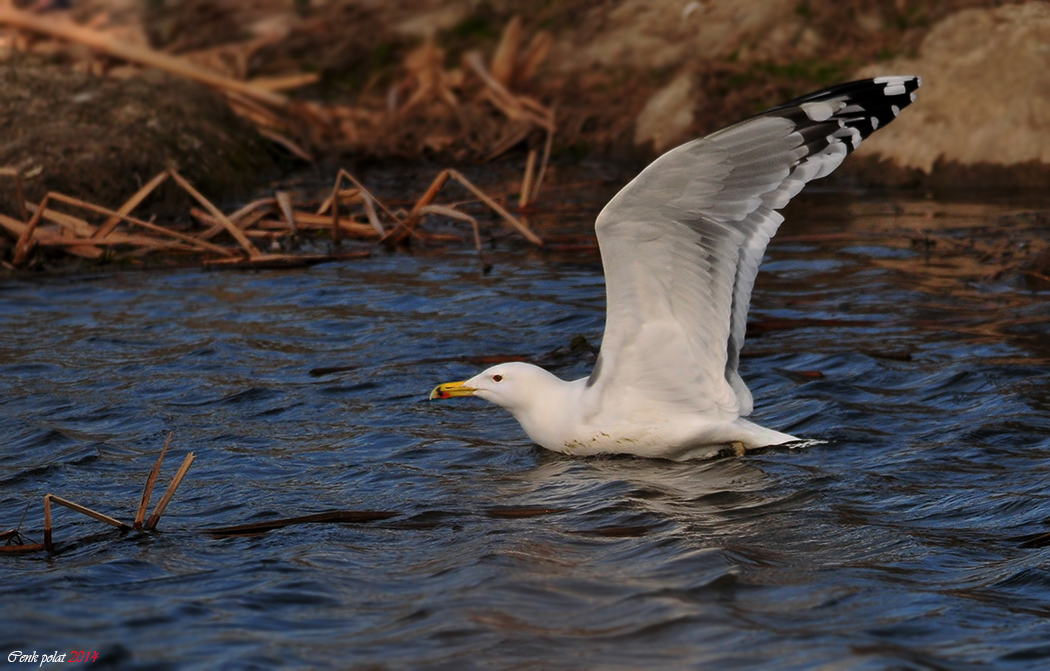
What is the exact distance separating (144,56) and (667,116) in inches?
240

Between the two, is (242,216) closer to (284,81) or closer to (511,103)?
(511,103)

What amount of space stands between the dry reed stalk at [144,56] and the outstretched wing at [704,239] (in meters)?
10.9

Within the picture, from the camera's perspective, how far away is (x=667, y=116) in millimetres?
14578

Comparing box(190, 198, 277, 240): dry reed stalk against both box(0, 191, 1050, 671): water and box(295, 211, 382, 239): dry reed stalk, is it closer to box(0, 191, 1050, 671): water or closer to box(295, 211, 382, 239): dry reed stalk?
box(295, 211, 382, 239): dry reed stalk

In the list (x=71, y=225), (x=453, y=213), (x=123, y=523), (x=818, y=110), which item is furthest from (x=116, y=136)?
(x=818, y=110)

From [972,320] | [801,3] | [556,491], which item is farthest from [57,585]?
[801,3]

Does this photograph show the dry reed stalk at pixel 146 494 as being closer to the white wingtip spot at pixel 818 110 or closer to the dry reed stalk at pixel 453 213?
the white wingtip spot at pixel 818 110

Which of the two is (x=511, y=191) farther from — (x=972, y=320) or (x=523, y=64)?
(x=972, y=320)

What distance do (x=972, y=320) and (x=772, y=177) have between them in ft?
9.20

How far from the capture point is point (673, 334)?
621 centimetres

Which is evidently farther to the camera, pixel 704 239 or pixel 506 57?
pixel 506 57

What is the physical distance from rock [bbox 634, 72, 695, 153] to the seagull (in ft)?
26.1

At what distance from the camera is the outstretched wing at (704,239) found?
5.68 m

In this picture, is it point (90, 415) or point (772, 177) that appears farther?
point (90, 415)
